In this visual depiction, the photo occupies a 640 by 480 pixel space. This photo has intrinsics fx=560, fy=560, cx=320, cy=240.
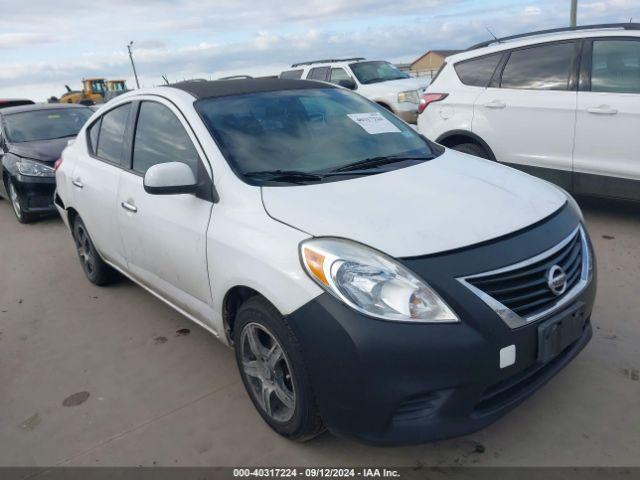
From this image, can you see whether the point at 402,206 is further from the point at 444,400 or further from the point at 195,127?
the point at 195,127

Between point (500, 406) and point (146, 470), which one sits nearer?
point (500, 406)

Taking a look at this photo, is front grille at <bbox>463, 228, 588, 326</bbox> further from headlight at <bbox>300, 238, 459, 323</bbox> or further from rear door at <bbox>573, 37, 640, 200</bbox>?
rear door at <bbox>573, 37, 640, 200</bbox>

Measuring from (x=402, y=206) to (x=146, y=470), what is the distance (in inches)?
66.0

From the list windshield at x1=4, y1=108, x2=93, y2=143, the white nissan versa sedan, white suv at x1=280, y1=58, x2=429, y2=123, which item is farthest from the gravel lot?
white suv at x1=280, y1=58, x2=429, y2=123

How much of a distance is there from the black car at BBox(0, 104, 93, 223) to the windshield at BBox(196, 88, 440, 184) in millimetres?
4920

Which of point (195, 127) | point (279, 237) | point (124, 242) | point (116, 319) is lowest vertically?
point (116, 319)

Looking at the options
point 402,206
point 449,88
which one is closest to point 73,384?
point 402,206

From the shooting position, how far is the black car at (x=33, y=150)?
23.6 feet

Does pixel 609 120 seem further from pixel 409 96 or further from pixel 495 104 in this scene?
pixel 409 96

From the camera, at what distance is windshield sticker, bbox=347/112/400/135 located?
11.2 ft

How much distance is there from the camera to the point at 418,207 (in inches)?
98.2

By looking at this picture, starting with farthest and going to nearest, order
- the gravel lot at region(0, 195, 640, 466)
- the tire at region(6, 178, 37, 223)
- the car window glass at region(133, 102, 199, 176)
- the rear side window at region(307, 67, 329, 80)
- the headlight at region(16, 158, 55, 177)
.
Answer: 1. the rear side window at region(307, 67, 329, 80)
2. the tire at region(6, 178, 37, 223)
3. the headlight at region(16, 158, 55, 177)
4. the car window glass at region(133, 102, 199, 176)
5. the gravel lot at region(0, 195, 640, 466)

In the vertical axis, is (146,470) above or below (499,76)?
below

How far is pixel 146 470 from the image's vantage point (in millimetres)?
2562
